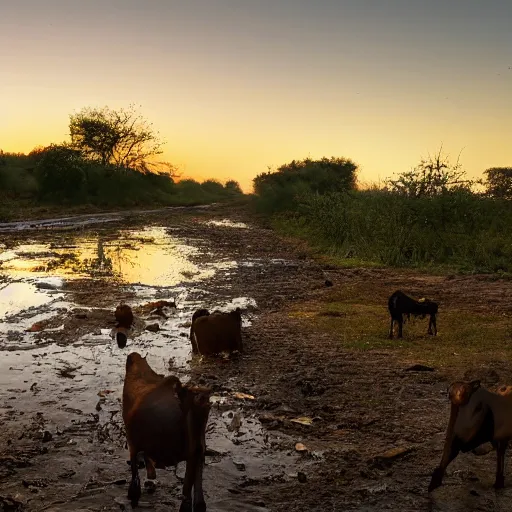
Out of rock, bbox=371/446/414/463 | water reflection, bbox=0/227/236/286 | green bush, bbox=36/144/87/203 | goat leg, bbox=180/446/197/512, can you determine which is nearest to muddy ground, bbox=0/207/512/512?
rock, bbox=371/446/414/463

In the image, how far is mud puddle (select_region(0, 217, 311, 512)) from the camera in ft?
12.2

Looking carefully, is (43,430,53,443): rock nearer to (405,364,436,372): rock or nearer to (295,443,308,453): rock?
(295,443,308,453): rock

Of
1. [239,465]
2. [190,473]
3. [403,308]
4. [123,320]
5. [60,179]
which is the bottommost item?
[239,465]

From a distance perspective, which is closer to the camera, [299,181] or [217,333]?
[217,333]

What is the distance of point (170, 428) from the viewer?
3199mm

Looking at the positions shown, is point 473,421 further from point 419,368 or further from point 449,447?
point 419,368

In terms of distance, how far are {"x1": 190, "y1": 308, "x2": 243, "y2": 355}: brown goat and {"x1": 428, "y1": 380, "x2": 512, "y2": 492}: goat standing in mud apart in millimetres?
3295

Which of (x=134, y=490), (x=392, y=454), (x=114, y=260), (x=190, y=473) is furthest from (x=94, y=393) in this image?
(x=114, y=260)

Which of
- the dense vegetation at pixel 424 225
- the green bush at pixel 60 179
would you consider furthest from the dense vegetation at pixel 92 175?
the dense vegetation at pixel 424 225

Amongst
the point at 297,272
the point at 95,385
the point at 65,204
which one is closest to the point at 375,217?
the point at 297,272

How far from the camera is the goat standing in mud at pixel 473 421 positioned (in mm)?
3467

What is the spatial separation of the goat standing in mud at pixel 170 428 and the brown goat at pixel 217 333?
2.98 m

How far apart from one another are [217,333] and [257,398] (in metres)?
1.32

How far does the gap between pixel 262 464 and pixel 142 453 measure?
1051mm
